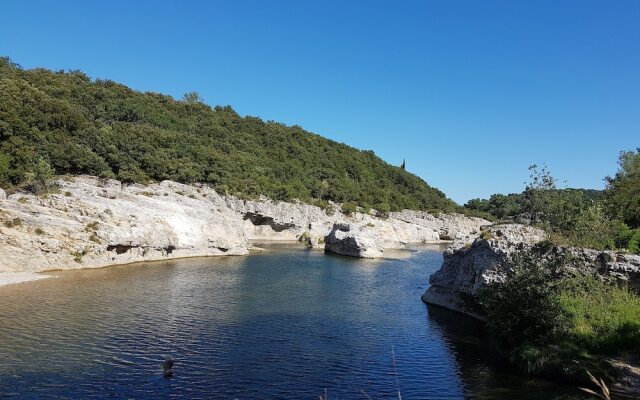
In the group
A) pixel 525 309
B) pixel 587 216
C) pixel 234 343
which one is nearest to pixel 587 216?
pixel 587 216

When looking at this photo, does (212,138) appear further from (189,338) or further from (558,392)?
(558,392)

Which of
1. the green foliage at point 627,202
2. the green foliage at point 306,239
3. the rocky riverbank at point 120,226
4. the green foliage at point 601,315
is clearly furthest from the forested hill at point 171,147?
the green foliage at point 627,202

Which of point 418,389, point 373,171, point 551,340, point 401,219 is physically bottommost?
point 418,389

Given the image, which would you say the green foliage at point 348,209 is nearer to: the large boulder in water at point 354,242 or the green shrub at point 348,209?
the green shrub at point 348,209

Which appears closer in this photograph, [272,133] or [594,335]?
[594,335]

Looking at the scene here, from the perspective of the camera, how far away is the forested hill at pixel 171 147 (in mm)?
73312

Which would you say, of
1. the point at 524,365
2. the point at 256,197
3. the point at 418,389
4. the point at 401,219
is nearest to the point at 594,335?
the point at 524,365

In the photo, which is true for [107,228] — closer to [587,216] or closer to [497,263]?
[497,263]

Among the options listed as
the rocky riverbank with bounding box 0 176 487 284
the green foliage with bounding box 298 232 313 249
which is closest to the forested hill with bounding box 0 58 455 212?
the rocky riverbank with bounding box 0 176 487 284

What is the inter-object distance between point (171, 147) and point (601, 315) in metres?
91.2

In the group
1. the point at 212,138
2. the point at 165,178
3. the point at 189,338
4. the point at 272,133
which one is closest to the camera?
the point at 189,338

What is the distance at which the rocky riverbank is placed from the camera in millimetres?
45562

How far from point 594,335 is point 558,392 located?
14.2 ft

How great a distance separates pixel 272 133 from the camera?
159 meters
